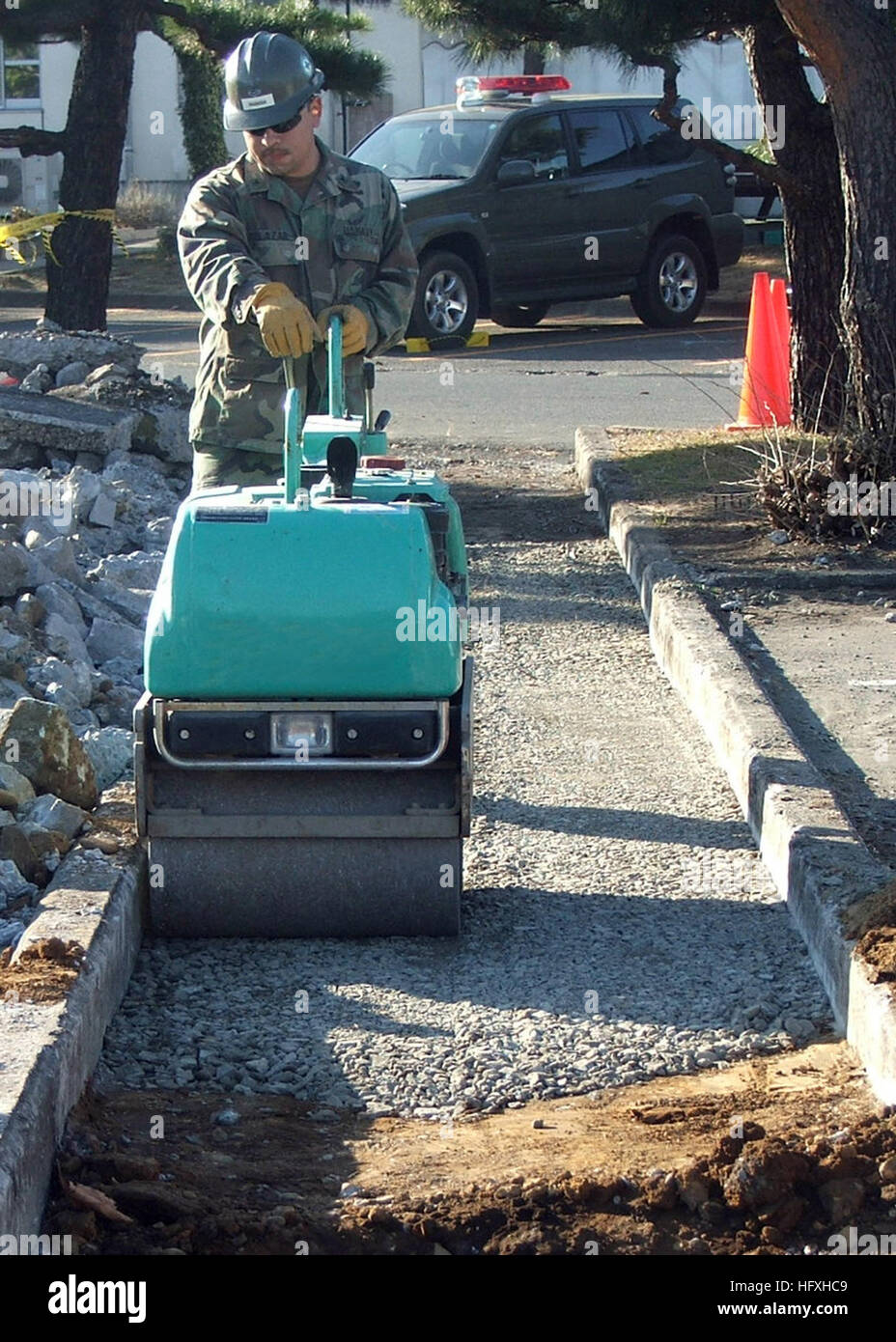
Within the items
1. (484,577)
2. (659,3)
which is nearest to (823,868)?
(484,577)

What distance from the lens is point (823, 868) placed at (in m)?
4.76

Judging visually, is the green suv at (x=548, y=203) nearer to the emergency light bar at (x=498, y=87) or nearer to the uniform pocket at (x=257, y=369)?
the emergency light bar at (x=498, y=87)

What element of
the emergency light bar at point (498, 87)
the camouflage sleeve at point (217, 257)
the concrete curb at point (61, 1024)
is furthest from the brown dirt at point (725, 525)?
the emergency light bar at point (498, 87)

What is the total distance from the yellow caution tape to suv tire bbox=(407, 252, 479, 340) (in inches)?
157

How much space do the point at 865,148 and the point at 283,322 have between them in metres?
5.30

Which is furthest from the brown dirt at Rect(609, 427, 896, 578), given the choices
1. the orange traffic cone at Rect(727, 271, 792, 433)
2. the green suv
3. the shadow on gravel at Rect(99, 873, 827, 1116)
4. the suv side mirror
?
the suv side mirror

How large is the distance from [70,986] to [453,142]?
49.7ft

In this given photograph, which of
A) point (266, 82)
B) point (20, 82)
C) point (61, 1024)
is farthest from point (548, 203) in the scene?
point (20, 82)

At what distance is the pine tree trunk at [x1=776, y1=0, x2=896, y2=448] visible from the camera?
9109mm

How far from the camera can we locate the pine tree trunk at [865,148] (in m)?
9.11

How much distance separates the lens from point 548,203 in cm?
1808

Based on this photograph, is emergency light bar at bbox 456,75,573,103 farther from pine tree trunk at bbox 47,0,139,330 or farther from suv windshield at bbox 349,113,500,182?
pine tree trunk at bbox 47,0,139,330

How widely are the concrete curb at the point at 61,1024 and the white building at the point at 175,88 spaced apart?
91.9ft
